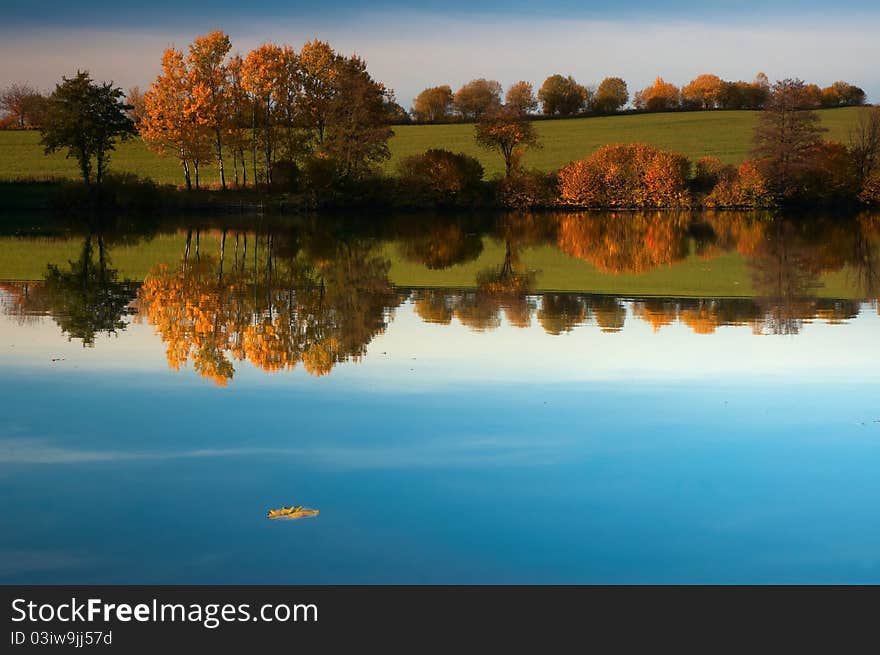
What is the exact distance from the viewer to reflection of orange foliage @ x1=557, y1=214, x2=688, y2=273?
102 feet

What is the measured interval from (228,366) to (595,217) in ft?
162

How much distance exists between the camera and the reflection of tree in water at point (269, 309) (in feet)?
48.2

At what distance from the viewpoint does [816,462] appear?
9516 mm

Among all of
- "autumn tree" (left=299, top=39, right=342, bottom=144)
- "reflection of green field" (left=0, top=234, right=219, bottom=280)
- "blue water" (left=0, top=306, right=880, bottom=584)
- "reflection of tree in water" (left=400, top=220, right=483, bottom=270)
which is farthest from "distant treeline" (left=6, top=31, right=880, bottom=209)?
"blue water" (left=0, top=306, right=880, bottom=584)

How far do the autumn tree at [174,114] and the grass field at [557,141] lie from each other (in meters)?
8.72

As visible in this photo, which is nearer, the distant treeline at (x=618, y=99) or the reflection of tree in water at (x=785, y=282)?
the reflection of tree in water at (x=785, y=282)

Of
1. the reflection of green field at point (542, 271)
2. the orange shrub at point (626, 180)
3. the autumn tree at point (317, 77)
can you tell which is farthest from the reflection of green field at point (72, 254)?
the orange shrub at point (626, 180)

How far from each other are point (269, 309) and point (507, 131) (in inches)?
2138

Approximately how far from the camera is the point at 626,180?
7044 centimetres

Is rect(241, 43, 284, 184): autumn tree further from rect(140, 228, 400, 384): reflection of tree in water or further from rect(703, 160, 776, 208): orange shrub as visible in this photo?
rect(140, 228, 400, 384): reflection of tree in water

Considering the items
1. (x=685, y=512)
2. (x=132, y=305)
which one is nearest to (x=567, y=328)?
(x=132, y=305)

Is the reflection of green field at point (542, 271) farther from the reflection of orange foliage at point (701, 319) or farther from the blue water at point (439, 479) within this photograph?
the blue water at point (439, 479)
